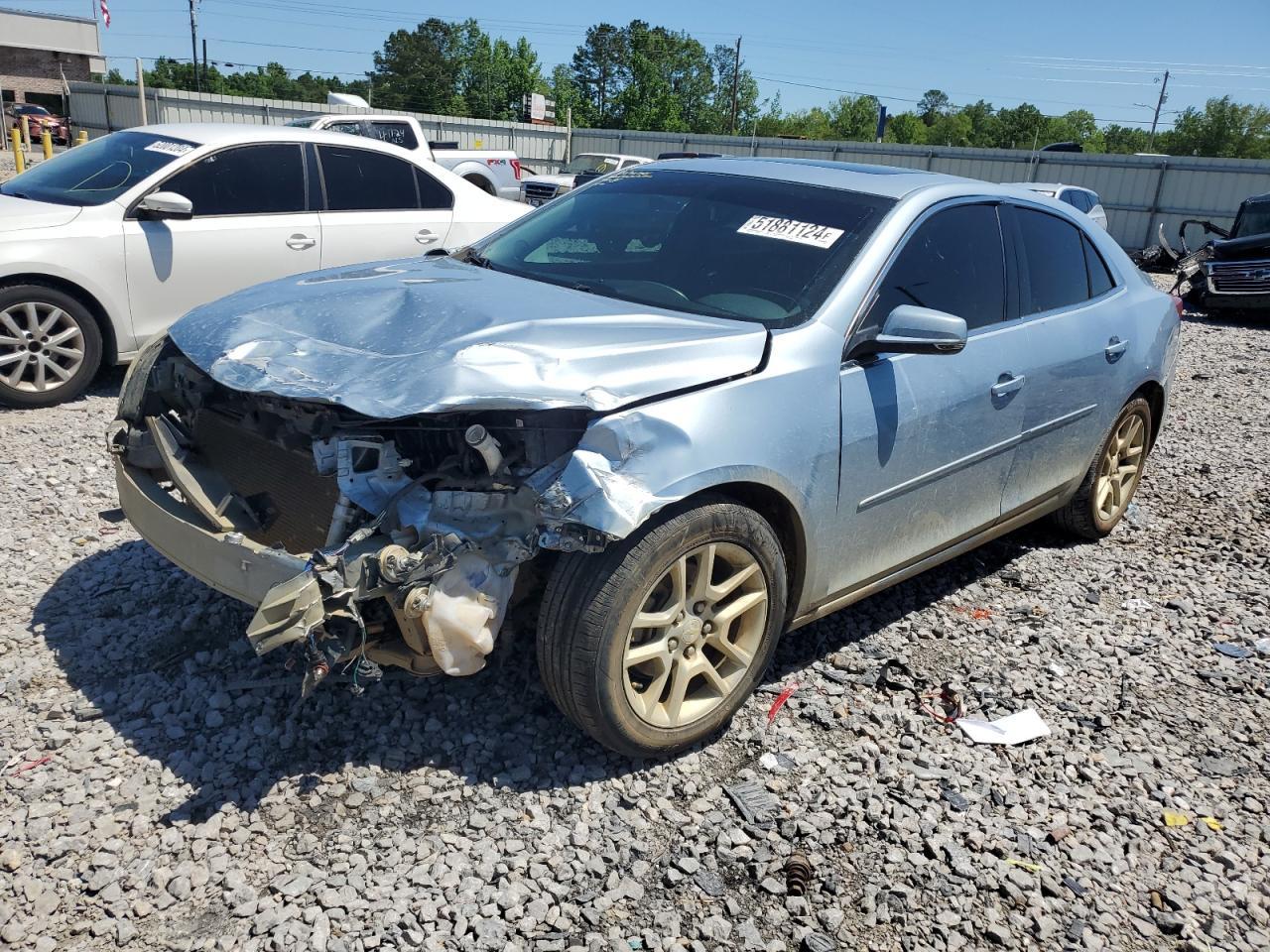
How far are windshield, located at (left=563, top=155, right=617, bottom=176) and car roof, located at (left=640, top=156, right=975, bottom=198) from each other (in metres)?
19.9

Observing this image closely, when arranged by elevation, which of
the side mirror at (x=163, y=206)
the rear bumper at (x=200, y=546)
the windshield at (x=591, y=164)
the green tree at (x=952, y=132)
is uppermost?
the green tree at (x=952, y=132)

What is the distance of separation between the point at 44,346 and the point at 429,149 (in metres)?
7.91

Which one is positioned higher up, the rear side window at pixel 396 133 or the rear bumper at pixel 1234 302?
the rear side window at pixel 396 133

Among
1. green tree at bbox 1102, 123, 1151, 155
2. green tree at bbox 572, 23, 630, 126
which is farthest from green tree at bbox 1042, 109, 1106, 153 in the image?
green tree at bbox 572, 23, 630, 126

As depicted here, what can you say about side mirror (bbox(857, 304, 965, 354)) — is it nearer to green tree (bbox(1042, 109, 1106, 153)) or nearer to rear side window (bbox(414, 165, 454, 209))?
rear side window (bbox(414, 165, 454, 209))

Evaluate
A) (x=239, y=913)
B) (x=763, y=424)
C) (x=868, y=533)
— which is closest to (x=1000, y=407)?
(x=868, y=533)

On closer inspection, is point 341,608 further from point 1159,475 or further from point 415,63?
point 415,63

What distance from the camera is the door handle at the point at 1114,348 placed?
446cm

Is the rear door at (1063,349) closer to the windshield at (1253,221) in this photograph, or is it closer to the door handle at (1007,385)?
the door handle at (1007,385)

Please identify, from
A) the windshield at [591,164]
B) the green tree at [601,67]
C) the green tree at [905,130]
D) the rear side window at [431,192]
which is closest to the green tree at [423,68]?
the green tree at [601,67]

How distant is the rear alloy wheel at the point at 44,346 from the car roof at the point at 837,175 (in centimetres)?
409

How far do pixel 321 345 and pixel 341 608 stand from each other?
90cm

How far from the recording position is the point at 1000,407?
3791 mm

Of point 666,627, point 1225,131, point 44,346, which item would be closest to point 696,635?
point 666,627
